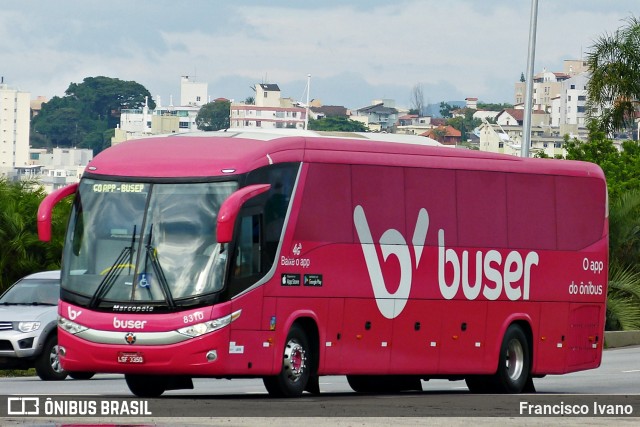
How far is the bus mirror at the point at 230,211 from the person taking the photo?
59.6 feet

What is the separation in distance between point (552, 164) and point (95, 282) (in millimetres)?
7858

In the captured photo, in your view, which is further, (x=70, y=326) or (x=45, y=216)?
(x=45, y=216)

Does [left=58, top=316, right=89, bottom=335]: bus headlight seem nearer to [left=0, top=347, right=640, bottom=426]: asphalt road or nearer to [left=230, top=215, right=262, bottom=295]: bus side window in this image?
[left=0, top=347, right=640, bottom=426]: asphalt road

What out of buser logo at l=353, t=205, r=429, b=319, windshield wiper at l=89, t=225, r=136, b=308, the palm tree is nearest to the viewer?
windshield wiper at l=89, t=225, r=136, b=308

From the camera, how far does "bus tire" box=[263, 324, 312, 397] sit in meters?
19.3

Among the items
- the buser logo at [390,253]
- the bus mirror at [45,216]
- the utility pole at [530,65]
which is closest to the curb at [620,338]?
the utility pole at [530,65]

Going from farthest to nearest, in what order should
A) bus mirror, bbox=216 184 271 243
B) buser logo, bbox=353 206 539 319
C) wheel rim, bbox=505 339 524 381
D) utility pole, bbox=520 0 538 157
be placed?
utility pole, bbox=520 0 538 157
wheel rim, bbox=505 339 524 381
buser logo, bbox=353 206 539 319
bus mirror, bbox=216 184 271 243

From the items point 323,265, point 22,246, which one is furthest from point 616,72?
point 323,265

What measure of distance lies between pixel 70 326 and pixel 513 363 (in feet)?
22.5

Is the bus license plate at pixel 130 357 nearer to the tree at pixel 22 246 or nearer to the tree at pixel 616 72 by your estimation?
the tree at pixel 22 246

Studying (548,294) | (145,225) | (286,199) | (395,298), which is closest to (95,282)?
(145,225)

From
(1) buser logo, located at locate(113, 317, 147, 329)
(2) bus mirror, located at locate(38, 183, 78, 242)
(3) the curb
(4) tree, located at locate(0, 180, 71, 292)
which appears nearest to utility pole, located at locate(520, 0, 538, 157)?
(3) the curb

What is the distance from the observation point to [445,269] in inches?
864

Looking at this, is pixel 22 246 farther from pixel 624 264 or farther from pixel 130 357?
pixel 130 357
